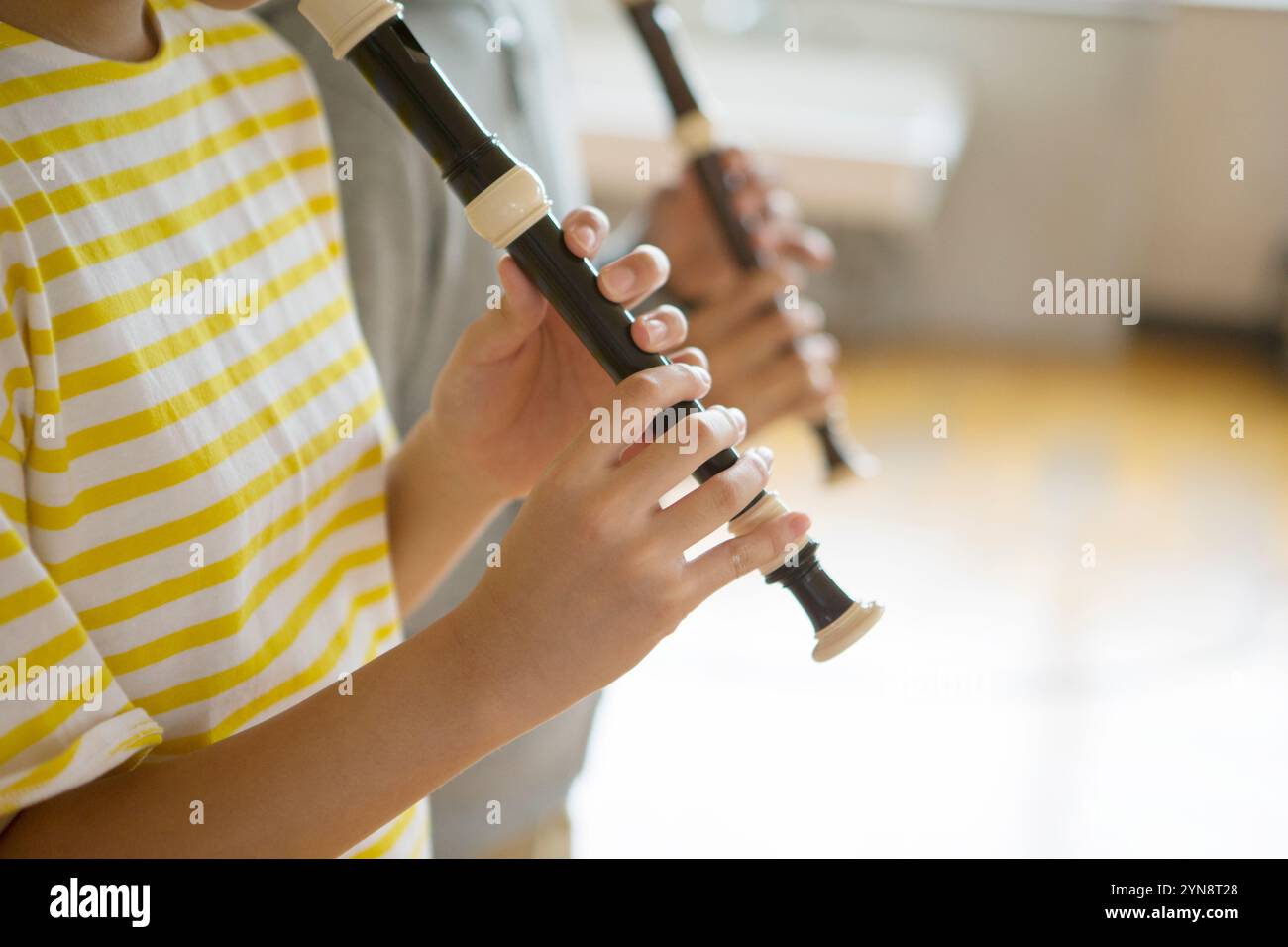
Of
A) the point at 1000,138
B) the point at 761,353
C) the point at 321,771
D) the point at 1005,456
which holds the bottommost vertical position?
the point at 321,771

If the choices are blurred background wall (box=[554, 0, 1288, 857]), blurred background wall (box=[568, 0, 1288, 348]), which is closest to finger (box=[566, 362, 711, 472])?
blurred background wall (box=[554, 0, 1288, 857])

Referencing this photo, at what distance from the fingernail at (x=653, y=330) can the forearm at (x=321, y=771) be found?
153mm

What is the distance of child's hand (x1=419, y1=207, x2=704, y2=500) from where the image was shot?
62 cm

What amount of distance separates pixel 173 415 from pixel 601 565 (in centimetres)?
19

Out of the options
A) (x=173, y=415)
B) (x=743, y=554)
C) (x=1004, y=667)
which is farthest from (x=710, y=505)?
(x=1004, y=667)

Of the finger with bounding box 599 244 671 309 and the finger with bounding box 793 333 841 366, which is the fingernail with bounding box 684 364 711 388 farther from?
the finger with bounding box 793 333 841 366

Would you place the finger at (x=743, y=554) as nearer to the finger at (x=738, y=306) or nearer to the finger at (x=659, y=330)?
the finger at (x=659, y=330)

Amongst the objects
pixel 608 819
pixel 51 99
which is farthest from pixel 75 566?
pixel 608 819

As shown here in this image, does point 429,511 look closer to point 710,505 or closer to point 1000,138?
point 710,505

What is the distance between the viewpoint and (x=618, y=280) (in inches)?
24.0

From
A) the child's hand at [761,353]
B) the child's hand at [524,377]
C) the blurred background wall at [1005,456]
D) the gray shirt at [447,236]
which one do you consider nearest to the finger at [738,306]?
the child's hand at [761,353]

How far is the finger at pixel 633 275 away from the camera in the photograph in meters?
0.61

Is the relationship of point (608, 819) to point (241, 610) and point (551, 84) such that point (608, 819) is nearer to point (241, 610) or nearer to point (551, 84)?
point (551, 84)
